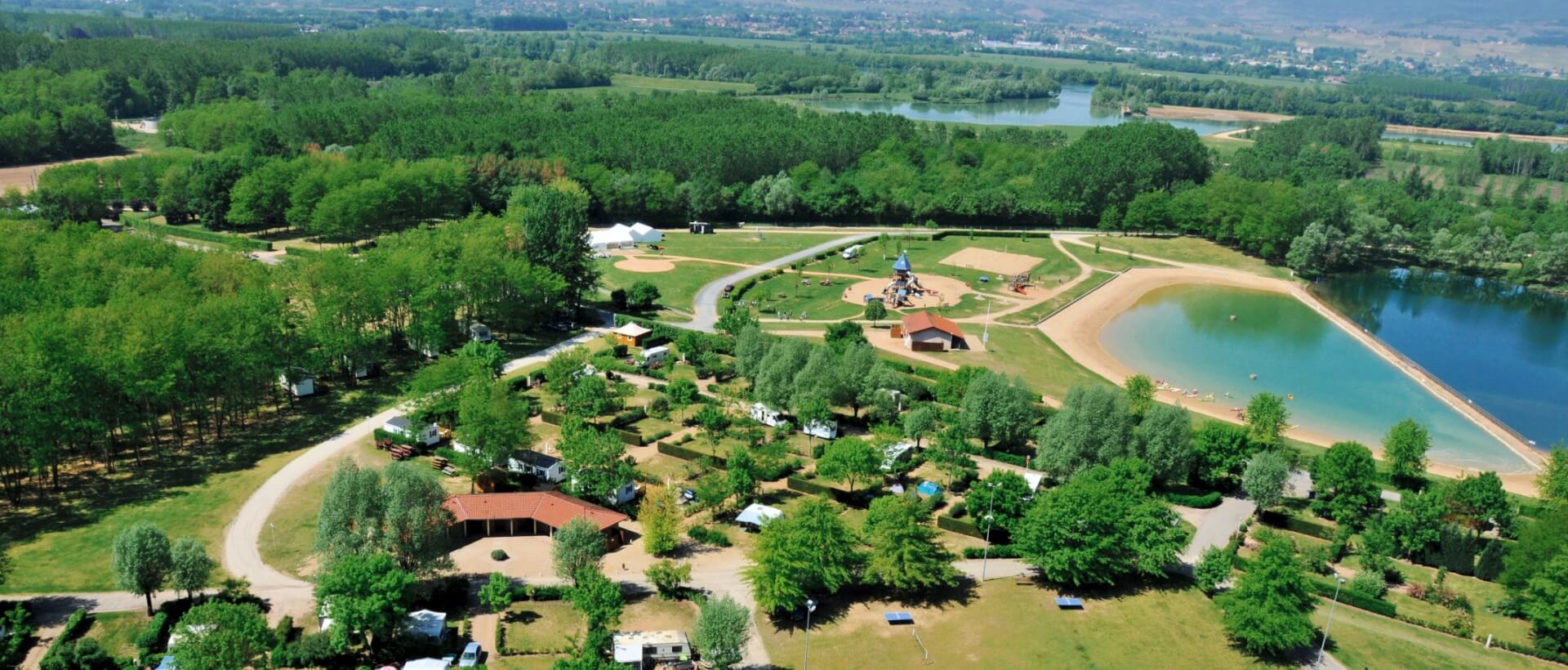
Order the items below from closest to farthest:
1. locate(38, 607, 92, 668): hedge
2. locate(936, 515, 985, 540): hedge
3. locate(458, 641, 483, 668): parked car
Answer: locate(38, 607, 92, 668): hedge → locate(458, 641, 483, 668): parked car → locate(936, 515, 985, 540): hedge

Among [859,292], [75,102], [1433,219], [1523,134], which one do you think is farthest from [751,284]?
[1523,134]

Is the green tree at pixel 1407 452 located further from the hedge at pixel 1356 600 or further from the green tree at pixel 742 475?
the green tree at pixel 742 475

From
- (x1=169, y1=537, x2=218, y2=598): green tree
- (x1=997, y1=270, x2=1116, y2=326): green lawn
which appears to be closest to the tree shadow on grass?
(x1=169, y1=537, x2=218, y2=598): green tree

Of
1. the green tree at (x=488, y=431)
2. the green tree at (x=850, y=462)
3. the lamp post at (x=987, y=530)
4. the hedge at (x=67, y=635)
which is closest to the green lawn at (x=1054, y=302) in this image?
the green tree at (x=850, y=462)

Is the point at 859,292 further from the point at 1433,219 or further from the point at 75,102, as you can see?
the point at 75,102

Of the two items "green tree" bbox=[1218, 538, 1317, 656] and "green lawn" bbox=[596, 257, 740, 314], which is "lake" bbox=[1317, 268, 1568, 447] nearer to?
"green tree" bbox=[1218, 538, 1317, 656]

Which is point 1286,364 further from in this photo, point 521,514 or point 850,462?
point 521,514
